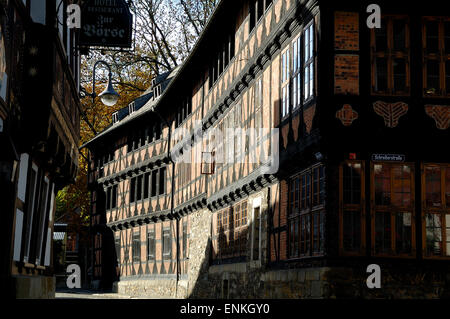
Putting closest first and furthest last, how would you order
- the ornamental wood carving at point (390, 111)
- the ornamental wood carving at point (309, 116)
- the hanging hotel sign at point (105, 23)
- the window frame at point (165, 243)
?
the ornamental wood carving at point (390, 111) < the hanging hotel sign at point (105, 23) < the ornamental wood carving at point (309, 116) < the window frame at point (165, 243)

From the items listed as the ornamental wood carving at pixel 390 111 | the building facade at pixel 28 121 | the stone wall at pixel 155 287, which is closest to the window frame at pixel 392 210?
the ornamental wood carving at pixel 390 111

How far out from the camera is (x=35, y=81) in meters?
12.4

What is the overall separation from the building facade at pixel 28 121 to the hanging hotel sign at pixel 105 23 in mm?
471

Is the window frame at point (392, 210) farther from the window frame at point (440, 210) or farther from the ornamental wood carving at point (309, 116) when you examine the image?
the ornamental wood carving at point (309, 116)

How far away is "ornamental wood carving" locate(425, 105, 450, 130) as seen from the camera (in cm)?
1565

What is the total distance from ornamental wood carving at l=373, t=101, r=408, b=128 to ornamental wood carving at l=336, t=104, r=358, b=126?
43 centimetres

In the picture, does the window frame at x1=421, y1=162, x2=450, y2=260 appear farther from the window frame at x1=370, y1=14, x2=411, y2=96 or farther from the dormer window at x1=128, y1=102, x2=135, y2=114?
the dormer window at x1=128, y1=102, x2=135, y2=114

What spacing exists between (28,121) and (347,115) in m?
6.11

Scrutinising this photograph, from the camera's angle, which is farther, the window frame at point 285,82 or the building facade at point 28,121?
the window frame at point 285,82

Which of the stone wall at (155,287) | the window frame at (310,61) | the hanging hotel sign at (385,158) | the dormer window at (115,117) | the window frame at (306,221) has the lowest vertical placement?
the stone wall at (155,287)

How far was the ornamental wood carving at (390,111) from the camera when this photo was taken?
15508 mm

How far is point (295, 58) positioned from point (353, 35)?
6.15 ft
